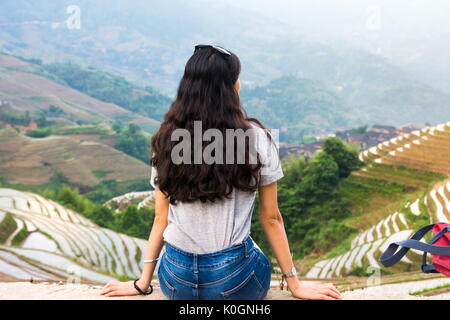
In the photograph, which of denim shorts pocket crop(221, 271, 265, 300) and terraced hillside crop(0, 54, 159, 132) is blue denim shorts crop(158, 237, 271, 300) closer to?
denim shorts pocket crop(221, 271, 265, 300)

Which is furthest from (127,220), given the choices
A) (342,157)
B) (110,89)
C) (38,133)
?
(110,89)

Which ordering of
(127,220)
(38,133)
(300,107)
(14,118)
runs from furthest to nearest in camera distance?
(300,107) < (14,118) < (38,133) < (127,220)

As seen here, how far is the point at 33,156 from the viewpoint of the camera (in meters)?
42.3

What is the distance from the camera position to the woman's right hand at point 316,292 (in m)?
1.59

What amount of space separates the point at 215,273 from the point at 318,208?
49.0 ft

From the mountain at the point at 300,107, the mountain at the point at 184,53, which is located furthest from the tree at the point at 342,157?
the mountain at the point at 184,53

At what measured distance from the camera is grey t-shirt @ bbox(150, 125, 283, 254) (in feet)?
5.08

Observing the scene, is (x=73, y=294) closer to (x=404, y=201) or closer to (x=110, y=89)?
(x=404, y=201)

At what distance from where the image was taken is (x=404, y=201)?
40.3 ft

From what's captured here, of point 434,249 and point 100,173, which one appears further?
point 100,173

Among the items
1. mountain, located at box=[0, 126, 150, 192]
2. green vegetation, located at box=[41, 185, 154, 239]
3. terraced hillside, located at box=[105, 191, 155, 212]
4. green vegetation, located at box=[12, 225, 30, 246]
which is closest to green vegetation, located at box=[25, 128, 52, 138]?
mountain, located at box=[0, 126, 150, 192]

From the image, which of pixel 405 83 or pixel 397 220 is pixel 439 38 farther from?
pixel 397 220

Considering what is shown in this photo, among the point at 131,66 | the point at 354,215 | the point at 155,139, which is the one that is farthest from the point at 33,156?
the point at 131,66

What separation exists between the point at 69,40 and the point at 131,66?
2483 centimetres
